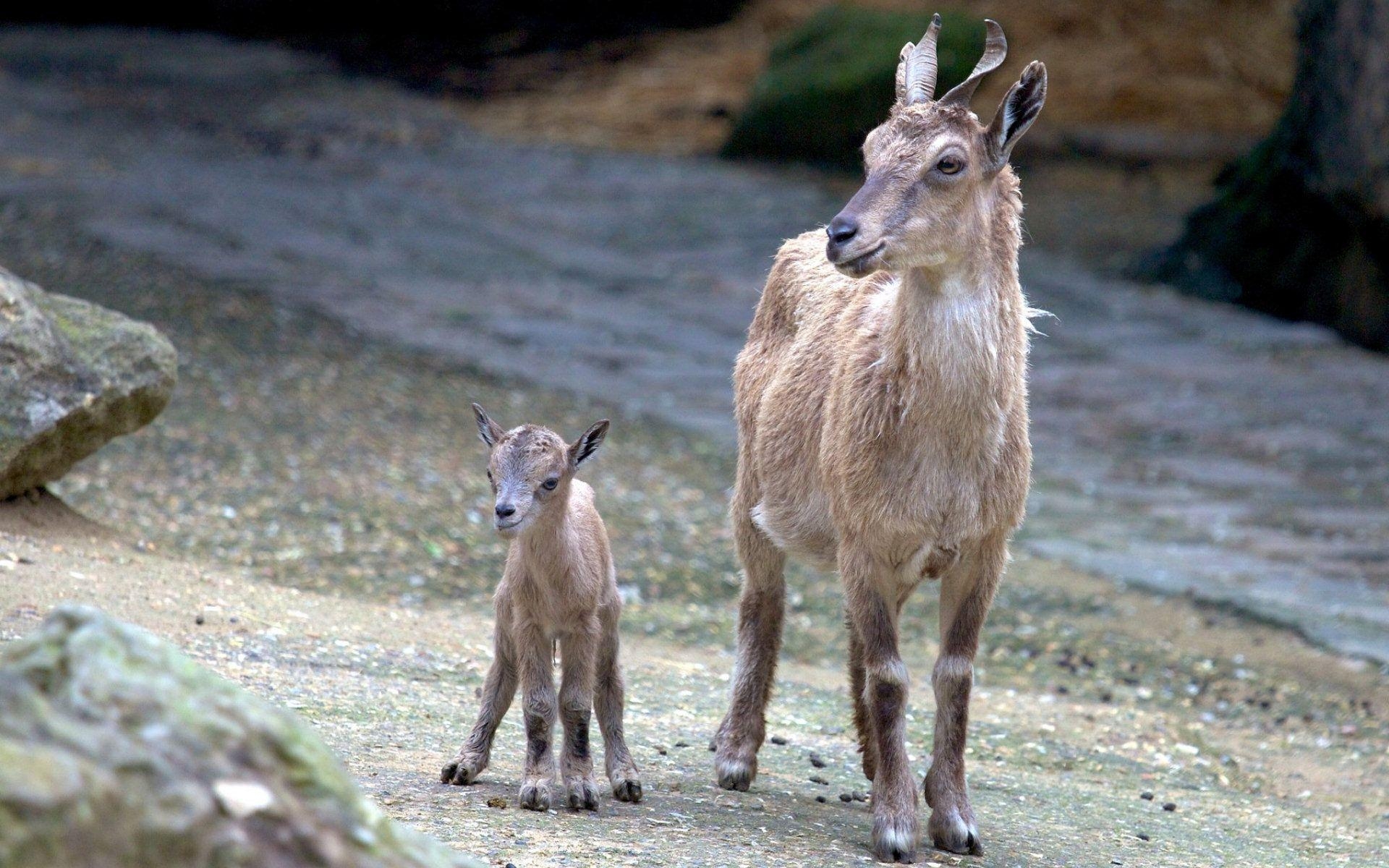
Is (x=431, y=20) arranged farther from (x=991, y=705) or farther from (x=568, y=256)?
(x=991, y=705)

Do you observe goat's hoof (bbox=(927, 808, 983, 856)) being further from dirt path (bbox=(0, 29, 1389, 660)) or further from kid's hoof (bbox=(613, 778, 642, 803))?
dirt path (bbox=(0, 29, 1389, 660))

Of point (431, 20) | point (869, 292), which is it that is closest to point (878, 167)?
point (869, 292)

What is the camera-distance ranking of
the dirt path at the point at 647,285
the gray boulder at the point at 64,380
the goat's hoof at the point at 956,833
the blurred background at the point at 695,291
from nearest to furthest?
the goat's hoof at the point at 956,833
the gray boulder at the point at 64,380
the blurred background at the point at 695,291
the dirt path at the point at 647,285

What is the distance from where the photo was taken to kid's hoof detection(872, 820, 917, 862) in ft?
16.8

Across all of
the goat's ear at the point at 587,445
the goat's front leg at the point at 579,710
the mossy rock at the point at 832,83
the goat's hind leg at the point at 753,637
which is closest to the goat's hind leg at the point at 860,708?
the goat's hind leg at the point at 753,637

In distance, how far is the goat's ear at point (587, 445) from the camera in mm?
5340

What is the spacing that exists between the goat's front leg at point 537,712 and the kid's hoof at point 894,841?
100 centimetres

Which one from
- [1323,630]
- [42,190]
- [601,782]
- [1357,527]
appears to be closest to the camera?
[601,782]

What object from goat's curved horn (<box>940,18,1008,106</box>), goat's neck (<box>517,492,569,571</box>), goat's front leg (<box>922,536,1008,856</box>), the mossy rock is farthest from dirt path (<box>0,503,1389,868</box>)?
the mossy rock

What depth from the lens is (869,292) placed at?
590 centimetres

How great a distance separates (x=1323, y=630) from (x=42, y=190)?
Answer: 11.0m

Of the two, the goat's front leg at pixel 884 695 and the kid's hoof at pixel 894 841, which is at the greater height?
the goat's front leg at pixel 884 695

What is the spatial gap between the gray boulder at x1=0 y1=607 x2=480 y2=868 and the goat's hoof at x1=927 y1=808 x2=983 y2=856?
99.4 inches

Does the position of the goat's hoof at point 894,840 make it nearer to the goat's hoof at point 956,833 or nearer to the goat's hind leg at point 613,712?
the goat's hoof at point 956,833
